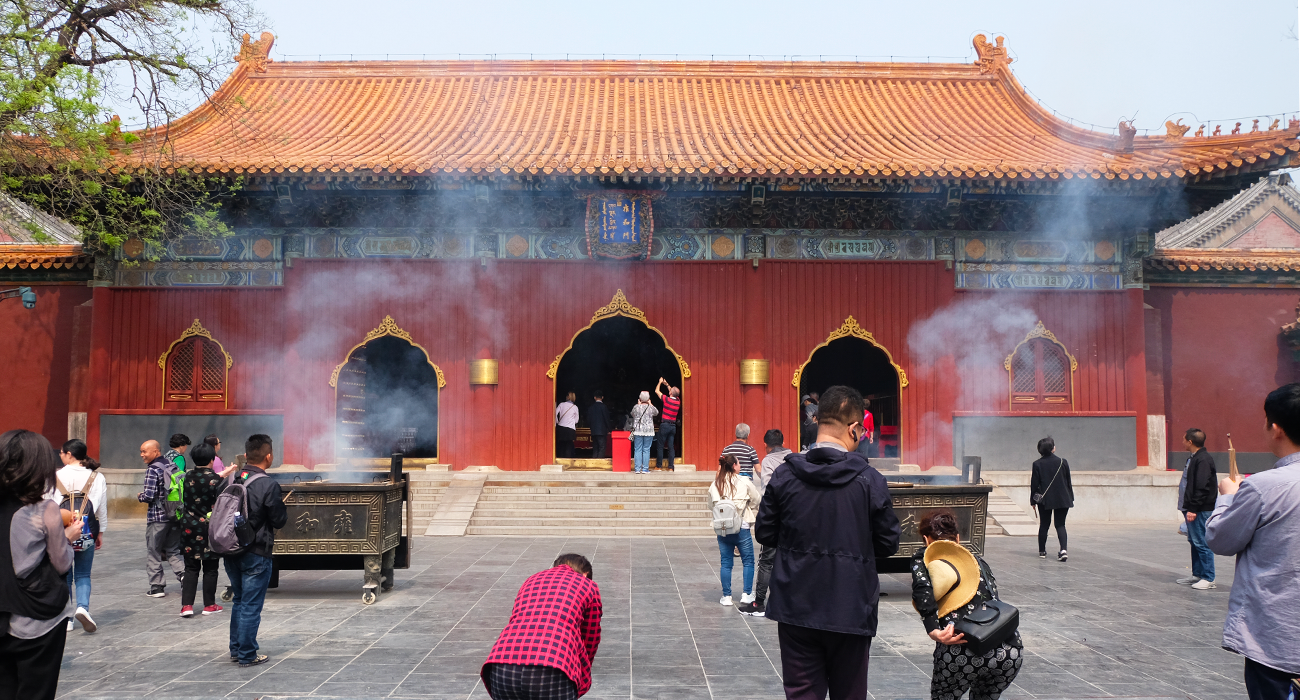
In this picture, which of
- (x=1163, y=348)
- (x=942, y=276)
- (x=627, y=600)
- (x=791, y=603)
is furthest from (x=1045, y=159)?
(x=791, y=603)

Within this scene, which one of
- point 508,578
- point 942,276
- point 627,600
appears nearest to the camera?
point 627,600

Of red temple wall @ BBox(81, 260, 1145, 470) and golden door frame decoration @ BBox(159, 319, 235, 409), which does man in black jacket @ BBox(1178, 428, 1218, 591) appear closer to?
red temple wall @ BBox(81, 260, 1145, 470)

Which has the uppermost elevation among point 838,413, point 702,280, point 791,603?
point 702,280

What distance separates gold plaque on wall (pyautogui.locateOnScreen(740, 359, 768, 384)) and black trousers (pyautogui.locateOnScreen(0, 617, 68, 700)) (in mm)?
11535

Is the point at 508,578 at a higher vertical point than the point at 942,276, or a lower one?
lower

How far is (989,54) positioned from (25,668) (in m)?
18.0

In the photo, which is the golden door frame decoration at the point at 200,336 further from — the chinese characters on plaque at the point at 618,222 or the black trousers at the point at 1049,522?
the black trousers at the point at 1049,522

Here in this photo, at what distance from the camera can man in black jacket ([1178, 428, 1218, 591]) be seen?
26.7ft

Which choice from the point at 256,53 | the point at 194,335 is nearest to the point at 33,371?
the point at 194,335

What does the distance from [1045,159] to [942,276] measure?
2.27 meters

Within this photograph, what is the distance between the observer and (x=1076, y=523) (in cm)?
1338

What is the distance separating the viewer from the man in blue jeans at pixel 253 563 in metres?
5.38

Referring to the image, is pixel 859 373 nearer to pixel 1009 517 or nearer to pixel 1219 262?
pixel 1219 262

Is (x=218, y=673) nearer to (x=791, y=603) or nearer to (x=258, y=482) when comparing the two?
(x=258, y=482)
